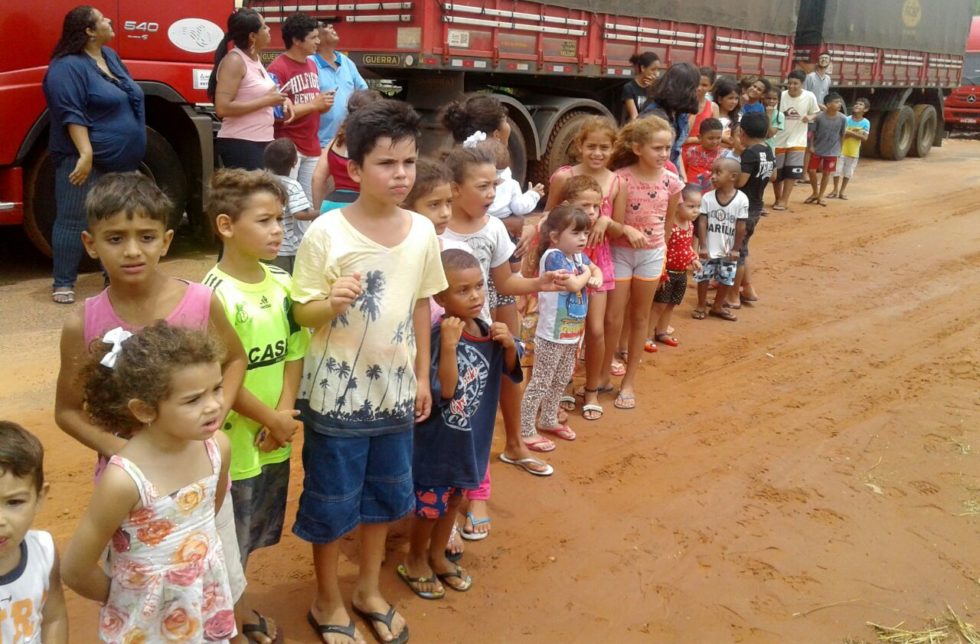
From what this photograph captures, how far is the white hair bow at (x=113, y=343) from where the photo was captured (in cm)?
197

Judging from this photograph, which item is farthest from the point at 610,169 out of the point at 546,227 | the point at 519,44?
the point at 519,44

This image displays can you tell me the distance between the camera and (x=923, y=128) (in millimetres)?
18734

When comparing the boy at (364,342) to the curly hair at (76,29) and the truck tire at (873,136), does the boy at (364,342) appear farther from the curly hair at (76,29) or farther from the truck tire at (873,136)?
the truck tire at (873,136)

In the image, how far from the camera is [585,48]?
978cm

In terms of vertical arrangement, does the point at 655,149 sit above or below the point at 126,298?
above

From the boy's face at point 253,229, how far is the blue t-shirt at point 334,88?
159 inches

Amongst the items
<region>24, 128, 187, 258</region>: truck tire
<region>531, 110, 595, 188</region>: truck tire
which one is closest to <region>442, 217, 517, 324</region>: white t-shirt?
<region>24, 128, 187, 258</region>: truck tire

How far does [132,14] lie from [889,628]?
6328mm

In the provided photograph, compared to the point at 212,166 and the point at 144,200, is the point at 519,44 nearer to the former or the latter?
the point at 212,166

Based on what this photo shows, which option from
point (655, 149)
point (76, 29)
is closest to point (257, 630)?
point (655, 149)

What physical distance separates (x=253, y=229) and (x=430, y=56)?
19.3ft

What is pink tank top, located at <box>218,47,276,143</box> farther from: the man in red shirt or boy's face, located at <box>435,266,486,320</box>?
boy's face, located at <box>435,266,486,320</box>

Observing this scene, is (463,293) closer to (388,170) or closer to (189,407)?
(388,170)

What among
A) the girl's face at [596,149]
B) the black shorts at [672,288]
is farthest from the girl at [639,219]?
the black shorts at [672,288]
